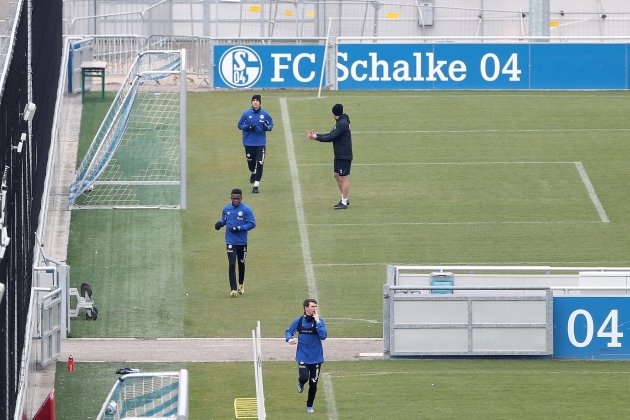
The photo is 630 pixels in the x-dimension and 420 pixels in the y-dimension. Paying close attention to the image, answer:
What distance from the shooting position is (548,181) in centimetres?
3130

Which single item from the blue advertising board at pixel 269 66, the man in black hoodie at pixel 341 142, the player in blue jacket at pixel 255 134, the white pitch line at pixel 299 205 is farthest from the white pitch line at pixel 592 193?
the blue advertising board at pixel 269 66

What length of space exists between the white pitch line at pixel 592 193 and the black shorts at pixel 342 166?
Answer: 4.54 meters

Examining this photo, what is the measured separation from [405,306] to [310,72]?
17392mm

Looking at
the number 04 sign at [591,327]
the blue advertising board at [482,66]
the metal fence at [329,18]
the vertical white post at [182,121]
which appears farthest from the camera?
the metal fence at [329,18]

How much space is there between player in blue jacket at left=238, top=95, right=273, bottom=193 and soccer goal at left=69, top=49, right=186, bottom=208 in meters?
1.20

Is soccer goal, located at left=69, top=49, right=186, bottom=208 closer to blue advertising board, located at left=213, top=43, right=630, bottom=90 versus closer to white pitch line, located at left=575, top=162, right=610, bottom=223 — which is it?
blue advertising board, located at left=213, top=43, right=630, bottom=90

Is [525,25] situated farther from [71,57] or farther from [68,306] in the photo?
[68,306]

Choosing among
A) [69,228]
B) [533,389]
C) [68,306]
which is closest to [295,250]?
[69,228]

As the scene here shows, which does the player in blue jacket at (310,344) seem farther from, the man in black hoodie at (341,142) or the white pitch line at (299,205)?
the man in black hoodie at (341,142)

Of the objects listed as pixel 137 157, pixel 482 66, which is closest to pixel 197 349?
pixel 137 157

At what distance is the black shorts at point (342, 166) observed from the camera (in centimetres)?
2830

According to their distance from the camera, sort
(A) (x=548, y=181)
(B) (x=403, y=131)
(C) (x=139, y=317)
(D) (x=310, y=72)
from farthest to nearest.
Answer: (D) (x=310, y=72), (B) (x=403, y=131), (A) (x=548, y=181), (C) (x=139, y=317)

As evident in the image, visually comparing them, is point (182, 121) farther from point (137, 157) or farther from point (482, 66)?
point (482, 66)

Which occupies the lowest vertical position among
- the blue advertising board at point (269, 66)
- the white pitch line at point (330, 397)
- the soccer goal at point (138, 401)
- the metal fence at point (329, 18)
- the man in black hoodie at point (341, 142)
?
the white pitch line at point (330, 397)
